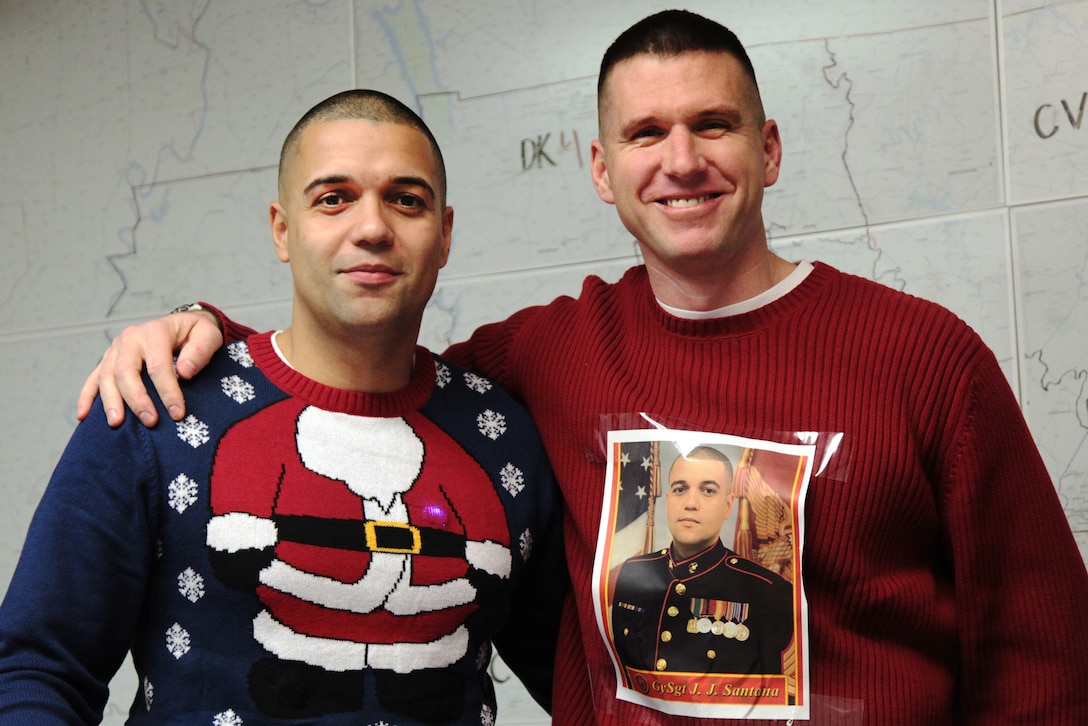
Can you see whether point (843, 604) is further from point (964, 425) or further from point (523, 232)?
point (523, 232)

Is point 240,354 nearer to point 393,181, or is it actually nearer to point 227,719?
point 393,181

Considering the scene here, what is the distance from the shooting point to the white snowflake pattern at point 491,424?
141 cm

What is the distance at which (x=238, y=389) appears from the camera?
129 cm

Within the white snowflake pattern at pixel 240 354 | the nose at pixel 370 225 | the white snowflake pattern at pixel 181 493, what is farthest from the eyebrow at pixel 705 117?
the white snowflake pattern at pixel 181 493

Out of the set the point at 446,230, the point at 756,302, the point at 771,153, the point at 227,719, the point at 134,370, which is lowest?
the point at 227,719

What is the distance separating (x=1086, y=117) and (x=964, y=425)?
86 cm

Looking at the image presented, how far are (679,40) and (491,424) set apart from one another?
0.54 metres

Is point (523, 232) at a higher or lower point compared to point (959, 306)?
higher

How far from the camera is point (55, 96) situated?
250cm

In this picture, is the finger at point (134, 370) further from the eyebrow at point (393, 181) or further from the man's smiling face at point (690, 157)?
the man's smiling face at point (690, 157)

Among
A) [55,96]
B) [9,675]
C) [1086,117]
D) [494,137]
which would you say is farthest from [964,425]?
[55,96]

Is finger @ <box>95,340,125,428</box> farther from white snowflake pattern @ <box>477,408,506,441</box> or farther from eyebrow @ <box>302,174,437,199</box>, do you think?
white snowflake pattern @ <box>477,408,506,441</box>

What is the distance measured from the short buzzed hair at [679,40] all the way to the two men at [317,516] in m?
0.29

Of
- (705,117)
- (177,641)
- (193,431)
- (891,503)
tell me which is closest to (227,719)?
(177,641)
